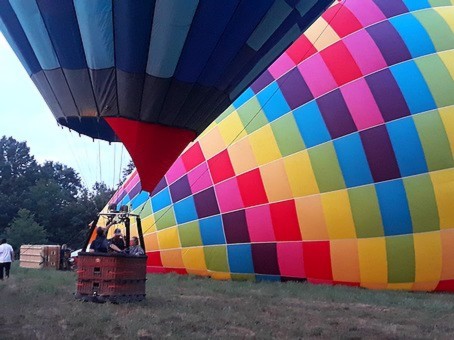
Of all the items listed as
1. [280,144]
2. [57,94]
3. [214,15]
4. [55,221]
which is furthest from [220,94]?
[55,221]

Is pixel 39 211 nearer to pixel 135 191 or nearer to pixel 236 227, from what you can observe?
pixel 135 191

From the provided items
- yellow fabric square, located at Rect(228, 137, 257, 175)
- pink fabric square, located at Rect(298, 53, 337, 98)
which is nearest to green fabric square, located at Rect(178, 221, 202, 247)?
yellow fabric square, located at Rect(228, 137, 257, 175)

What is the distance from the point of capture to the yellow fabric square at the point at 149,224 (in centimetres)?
888

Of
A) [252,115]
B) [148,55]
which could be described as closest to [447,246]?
[252,115]

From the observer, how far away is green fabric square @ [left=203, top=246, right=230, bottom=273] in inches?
331

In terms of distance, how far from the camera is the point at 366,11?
8.53 meters

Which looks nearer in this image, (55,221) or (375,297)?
(375,297)

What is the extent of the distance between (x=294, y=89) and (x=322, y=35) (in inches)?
35.1

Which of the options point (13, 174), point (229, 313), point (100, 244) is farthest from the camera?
point (13, 174)

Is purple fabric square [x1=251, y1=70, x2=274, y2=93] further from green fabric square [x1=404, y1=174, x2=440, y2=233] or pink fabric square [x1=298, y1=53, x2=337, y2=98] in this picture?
green fabric square [x1=404, y1=174, x2=440, y2=233]

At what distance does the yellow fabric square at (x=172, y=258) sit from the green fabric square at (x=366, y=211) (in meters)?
2.51

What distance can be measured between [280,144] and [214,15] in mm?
3258

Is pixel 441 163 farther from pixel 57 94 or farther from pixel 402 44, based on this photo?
pixel 57 94

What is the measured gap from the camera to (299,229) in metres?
7.96
